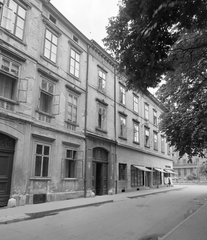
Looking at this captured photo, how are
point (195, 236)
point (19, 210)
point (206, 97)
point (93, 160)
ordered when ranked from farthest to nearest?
point (93, 160), point (206, 97), point (19, 210), point (195, 236)

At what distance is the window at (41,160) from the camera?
40.3 ft

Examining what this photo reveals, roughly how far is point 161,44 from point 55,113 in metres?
9.66

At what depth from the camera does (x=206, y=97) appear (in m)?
10.6

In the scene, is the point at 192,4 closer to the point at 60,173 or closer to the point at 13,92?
the point at 13,92

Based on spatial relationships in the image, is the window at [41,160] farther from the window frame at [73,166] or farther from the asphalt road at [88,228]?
the asphalt road at [88,228]

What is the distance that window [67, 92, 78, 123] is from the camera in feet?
49.4

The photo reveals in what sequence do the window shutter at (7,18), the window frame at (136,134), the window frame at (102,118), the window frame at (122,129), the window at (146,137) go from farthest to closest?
the window at (146,137), the window frame at (136,134), the window frame at (122,129), the window frame at (102,118), the window shutter at (7,18)

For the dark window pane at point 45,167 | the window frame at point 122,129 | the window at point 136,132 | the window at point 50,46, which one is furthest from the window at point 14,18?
the window at point 136,132

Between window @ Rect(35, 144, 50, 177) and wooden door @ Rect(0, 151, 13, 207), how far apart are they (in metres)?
1.61

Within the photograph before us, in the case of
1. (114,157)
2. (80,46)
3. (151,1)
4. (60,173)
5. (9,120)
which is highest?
(80,46)

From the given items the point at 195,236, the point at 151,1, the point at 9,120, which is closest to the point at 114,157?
the point at 9,120

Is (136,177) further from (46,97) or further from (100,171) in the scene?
(46,97)

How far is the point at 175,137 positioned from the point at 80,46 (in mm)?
9652

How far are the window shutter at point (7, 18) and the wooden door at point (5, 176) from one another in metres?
6.34
